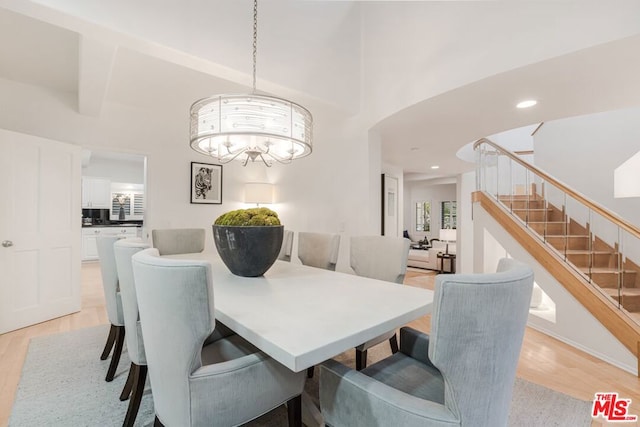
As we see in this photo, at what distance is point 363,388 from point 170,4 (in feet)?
8.33

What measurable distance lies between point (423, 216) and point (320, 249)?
887cm

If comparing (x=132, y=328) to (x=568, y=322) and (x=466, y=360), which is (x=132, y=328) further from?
(x=568, y=322)

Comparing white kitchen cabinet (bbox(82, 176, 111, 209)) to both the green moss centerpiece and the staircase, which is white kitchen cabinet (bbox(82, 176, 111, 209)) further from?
the staircase

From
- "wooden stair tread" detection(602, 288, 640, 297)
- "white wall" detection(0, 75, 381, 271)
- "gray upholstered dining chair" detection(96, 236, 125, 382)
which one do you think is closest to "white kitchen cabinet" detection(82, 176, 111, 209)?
"white wall" detection(0, 75, 381, 271)

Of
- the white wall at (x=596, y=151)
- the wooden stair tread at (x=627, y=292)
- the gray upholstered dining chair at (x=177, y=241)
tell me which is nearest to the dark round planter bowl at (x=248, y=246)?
the gray upholstered dining chair at (x=177, y=241)

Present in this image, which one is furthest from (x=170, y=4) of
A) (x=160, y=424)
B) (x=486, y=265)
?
(x=486, y=265)

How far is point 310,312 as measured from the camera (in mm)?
1173

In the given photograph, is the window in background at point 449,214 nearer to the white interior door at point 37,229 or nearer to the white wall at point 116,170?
the white wall at point 116,170

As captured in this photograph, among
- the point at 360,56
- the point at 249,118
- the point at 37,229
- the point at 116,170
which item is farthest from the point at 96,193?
the point at 249,118

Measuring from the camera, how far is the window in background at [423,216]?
413 inches

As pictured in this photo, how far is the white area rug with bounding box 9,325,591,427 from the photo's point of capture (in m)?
1.62

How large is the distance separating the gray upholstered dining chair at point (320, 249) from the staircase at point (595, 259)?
2326 mm

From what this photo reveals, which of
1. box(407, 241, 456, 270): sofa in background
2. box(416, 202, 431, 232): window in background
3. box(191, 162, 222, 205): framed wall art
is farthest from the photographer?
box(416, 202, 431, 232): window in background

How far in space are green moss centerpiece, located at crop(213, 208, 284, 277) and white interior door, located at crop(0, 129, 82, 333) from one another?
258 centimetres
